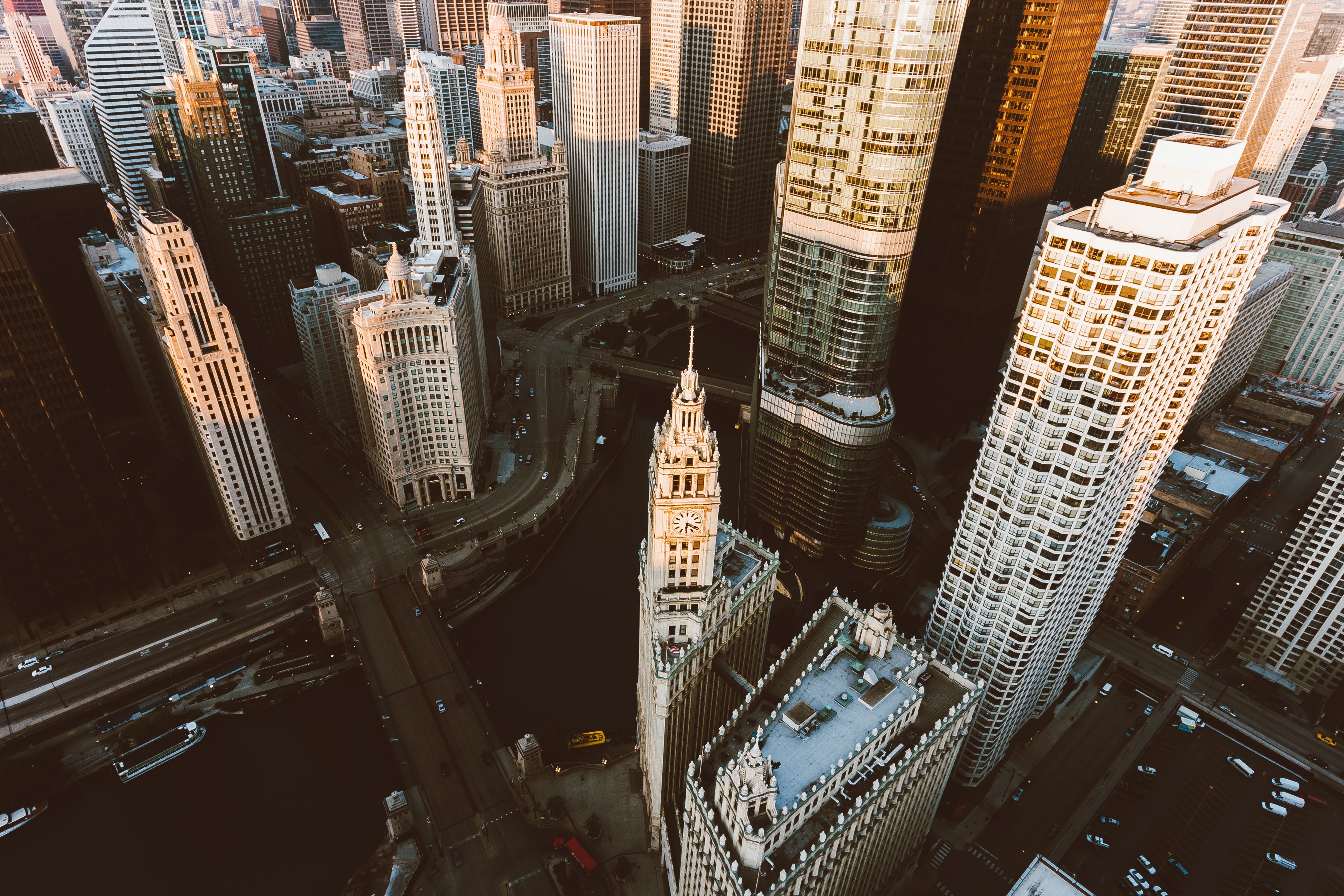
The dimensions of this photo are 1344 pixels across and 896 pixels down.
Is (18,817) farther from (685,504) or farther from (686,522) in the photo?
(685,504)

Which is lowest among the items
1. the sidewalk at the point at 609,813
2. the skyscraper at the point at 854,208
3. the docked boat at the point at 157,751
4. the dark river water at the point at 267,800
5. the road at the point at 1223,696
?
the dark river water at the point at 267,800

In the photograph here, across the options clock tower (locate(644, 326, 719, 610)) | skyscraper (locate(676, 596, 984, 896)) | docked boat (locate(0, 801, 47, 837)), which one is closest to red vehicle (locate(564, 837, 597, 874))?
skyscraper (locate(676, 596, 984, 896))

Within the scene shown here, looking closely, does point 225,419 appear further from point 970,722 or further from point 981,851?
point 981,851

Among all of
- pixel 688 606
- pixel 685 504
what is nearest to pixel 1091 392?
pixel 685 504

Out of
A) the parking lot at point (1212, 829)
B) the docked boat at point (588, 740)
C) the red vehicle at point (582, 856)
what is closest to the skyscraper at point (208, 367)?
the docked boat at point (588, 740)

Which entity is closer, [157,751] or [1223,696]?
[157,751]

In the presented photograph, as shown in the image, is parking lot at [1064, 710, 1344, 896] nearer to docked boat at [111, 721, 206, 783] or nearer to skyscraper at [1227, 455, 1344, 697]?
skyscraper at [1227, 455, 1344, 697]

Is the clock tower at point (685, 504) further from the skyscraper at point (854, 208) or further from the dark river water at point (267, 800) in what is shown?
the skyscraper at point (854, 208)
